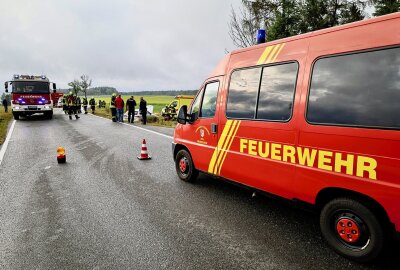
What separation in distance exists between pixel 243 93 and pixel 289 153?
1186 millimetres

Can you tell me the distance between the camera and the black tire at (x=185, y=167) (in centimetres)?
555

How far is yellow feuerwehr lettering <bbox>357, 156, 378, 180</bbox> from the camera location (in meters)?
2.78

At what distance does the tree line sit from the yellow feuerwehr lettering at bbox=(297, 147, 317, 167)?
14.0 m

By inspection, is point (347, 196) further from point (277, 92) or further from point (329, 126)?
point (277, 92)

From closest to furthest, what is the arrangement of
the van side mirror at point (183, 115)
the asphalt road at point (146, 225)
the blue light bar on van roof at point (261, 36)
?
1. the asphalt road at point (146, 225)
2. the blue light bar on van roof at point (261, 36)
3. the van side mirror at point (183, 115)

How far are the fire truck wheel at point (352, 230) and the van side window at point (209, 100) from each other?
2344 mm

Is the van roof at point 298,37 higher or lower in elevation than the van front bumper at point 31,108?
higher

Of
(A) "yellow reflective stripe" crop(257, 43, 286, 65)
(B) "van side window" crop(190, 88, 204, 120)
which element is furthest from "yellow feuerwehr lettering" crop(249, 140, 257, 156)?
(B) "van side window" crop(190, 88, 204, 120)

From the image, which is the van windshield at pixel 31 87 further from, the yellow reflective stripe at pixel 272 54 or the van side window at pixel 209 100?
the yellow reflective stripe at pixel 272 54

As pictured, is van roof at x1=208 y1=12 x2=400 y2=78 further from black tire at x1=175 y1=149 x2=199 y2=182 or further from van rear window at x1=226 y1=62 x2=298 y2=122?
black tire at x1=175 y1=149 x2=199 y2=182

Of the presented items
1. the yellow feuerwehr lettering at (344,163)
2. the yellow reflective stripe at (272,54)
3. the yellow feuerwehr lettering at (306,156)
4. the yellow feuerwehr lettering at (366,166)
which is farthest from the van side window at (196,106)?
the yellow feuerwehr lettering at (366,166)

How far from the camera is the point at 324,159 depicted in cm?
318

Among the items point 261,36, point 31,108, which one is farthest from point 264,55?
point 31,108

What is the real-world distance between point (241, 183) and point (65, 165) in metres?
4.72
